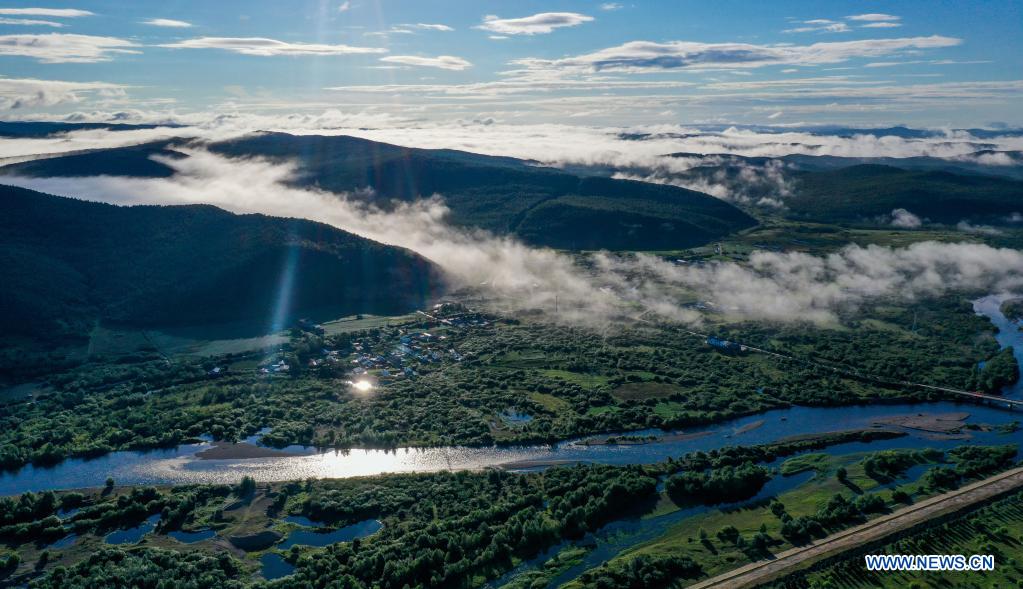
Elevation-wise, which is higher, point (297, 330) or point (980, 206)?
point (980, 206)

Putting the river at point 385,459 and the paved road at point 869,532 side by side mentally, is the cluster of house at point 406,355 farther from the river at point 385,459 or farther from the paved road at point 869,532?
the paved road at point 869,532

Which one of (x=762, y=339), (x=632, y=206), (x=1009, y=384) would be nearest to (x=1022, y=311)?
(x=1009, y=384)

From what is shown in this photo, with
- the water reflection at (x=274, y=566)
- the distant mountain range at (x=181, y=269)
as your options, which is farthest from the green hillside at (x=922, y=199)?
the water reflection at (x=274, y=566)

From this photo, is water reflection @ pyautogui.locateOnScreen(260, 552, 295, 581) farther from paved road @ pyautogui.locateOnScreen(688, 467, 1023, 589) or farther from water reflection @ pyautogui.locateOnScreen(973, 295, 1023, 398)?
water reflection @ pyautogui.locateOnScreen(973, 295, 1023, 398)

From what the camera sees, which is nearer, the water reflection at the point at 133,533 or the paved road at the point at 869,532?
the paved road at the point at 869,532

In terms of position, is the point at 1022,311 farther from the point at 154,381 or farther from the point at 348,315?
the point at 154,381

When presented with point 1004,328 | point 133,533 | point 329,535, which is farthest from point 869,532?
point 1004,328
